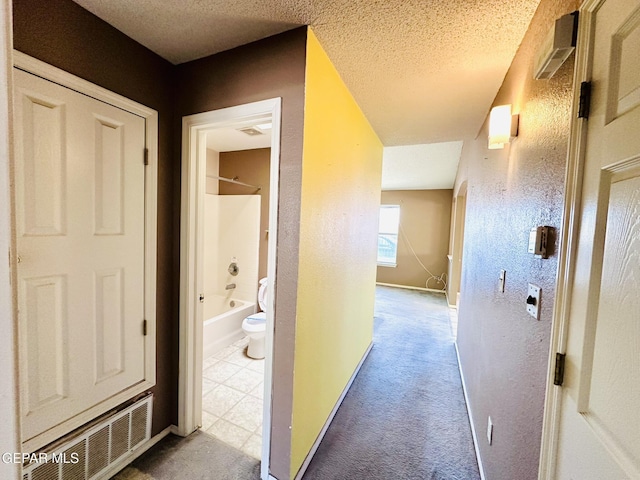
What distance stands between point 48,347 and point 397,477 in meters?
1.90

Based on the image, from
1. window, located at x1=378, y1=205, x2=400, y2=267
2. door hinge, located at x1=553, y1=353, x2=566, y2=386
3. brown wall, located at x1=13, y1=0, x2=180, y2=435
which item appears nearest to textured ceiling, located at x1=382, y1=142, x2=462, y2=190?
window, located at x1=378, y1=205, x2=400, y2=267

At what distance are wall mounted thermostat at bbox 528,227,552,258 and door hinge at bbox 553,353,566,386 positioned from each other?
33cm

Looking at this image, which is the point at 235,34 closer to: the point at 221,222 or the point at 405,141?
the point at 405,141

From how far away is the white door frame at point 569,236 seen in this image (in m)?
0.76

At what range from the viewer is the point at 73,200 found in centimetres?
121

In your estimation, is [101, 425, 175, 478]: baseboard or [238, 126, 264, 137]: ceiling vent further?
[238, 126, 264, 137]: ceiling vent

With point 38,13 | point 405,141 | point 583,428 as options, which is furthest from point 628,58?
point 405,141

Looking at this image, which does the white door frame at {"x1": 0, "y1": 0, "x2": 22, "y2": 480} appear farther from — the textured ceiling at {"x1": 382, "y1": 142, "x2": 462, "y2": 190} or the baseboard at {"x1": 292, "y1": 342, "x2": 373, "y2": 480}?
the textured ceiling at {"x1": 382, "y1": 142, "x2": 462, "y2": 190}

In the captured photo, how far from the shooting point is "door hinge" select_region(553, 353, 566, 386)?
0.79 meters

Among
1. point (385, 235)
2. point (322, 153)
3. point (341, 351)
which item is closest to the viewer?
point (322, 153)

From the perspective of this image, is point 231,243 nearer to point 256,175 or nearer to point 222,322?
point 256,175

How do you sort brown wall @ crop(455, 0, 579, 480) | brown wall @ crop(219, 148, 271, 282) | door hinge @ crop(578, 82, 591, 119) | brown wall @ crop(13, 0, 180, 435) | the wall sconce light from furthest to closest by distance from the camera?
brown wall @ crop(219, 148, 271, 282)
the wall sconce light
brown wall @ crop(13, 0, 180, 435)
brown wall @ crop(455, 0, 579, 480)
door hinge @ crop(578, 82, 591, 119)

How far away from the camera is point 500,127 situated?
138 cm

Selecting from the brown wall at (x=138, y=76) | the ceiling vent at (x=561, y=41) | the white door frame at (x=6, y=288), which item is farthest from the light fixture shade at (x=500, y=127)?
the brown wall at (x=138, y=76)
